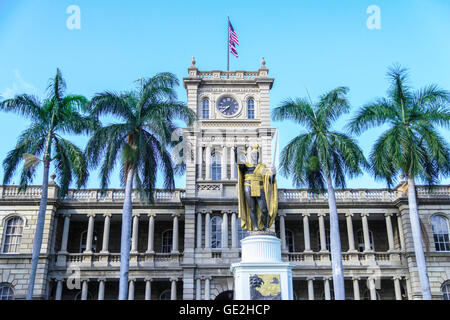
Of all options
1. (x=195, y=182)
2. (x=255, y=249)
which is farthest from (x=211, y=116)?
(x=255, y=249)

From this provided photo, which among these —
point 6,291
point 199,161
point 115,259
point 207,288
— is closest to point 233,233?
point 207,288

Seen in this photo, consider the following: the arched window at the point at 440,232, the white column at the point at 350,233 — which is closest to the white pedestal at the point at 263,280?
the white column at the point at 350,233

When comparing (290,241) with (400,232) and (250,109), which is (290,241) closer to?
(400,232)

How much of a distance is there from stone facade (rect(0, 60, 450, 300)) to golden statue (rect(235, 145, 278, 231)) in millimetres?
15522

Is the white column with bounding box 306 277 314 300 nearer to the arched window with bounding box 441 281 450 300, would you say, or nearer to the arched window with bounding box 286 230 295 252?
the arched window with bounding box 286 230 295 252

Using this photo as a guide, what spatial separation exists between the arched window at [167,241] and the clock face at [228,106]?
978 cm

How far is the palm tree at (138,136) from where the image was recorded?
19.9 m

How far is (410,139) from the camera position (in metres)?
20.2

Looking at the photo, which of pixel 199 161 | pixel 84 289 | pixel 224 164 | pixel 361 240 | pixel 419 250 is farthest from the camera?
pixel 361 240

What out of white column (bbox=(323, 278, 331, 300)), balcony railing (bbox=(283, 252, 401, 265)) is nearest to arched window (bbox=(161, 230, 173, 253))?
A: balcony railing (bbox=(283, 252, 401, 265))

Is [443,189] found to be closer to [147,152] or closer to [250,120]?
[250,120]

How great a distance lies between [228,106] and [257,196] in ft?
69.2

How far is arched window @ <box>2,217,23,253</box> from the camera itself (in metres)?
27.9

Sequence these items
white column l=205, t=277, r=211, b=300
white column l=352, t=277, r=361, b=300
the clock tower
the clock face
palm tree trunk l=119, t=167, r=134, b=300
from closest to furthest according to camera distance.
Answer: palm tree trunk l=119, t=167, r=134, b=300 < white column l=205, t=277, r=211, b=300 < white column l=352, t=277, r=361, b=300 < the clock tower < the clock face
